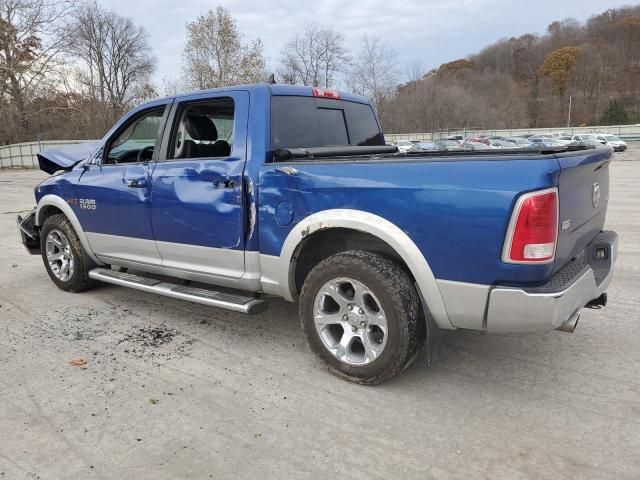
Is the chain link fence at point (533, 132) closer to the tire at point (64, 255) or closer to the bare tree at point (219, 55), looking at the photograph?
the bare tree at point (219, 55)

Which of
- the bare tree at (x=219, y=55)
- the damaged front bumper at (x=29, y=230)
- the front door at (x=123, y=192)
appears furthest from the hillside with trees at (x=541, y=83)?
A: the front door at (x=123, y=192)

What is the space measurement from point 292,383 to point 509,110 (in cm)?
11161

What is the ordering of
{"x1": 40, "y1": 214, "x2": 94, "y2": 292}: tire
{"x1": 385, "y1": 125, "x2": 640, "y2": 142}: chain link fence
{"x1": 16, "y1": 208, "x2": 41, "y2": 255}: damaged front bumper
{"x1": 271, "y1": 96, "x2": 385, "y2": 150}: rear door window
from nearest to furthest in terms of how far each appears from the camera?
{"x1": 271, "y1": 96, "x2": 385, "y2": 150}: rear door window → {"x1": 40, "y1": 214, "x2": 94, "y2": 292}: tire → {"x1": 16, "y1": 208, "x2": 41, "y2": 255}: damaged front bumper → {"x1": 385, "y1": 125, "x2": 640, "y2": 142}: chain link fence

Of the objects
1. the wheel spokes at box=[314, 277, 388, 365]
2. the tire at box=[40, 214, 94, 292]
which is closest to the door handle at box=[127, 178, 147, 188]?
the tire at box=[40, 214, 94, 292]

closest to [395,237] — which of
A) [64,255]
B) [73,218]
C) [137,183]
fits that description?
[137,183]

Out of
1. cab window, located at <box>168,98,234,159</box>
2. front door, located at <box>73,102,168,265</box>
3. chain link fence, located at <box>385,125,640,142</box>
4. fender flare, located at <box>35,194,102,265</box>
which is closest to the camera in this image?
cab window, located at <box>168,98,234,159</box>

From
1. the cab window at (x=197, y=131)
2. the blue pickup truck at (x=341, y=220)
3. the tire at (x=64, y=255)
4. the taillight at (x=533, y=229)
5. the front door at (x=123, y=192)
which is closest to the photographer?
the taillight at (x=533, y=229)

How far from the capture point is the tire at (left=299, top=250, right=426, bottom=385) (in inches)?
122

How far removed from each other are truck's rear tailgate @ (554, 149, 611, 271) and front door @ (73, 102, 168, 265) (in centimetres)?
314

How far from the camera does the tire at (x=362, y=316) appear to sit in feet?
10.2

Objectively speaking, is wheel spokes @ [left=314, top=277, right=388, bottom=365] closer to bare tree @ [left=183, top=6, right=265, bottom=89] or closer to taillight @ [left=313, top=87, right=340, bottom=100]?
taillight @ [left=313, top=87, right=340, bottom=100]

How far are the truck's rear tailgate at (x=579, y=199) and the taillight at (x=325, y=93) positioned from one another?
2148 millimetres

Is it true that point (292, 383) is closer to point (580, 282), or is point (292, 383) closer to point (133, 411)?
point (133, 411)

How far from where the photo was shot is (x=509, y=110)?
104625 mm
